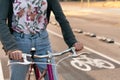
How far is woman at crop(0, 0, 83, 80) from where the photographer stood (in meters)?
3.59

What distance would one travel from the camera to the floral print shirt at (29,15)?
358 centimetres

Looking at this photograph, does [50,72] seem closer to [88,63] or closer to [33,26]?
[33,26]

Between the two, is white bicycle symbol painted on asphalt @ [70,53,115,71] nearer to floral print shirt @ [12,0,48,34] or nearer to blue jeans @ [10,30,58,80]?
blue jeans @ [10,30,58,80]

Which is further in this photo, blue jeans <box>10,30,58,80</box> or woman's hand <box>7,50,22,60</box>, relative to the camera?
blue jeans <box>10,30,58,80</box>

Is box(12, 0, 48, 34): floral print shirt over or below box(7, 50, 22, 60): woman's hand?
over

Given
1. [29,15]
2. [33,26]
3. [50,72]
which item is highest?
[29,15]

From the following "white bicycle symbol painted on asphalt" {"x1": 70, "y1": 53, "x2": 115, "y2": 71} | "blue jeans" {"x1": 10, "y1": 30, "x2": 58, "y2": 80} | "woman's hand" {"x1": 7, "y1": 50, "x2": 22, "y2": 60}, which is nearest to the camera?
"woman's hand" {"x1": 7, "y1": 50, "x2": 22, "y2": 60}

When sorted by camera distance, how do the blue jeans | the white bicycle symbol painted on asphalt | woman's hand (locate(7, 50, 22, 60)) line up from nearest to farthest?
woman's hand (locate(7, 50, 22, 60)) < the blue jeans < the white bicycle symbol painted on asphalt

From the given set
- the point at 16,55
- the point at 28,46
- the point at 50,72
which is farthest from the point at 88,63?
the point at 16,55

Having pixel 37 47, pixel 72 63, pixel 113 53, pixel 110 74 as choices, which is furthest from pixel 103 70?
pixel 37 47

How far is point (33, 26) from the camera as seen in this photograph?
365 cm

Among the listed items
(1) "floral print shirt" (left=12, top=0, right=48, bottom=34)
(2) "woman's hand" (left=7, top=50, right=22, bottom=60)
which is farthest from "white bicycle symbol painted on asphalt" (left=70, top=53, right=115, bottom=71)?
(2) "woman's hand" (left=7, top=50, right=22, bottom=60)

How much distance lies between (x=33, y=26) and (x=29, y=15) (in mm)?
115

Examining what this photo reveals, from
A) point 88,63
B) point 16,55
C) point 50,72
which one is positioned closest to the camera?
point 16,55
